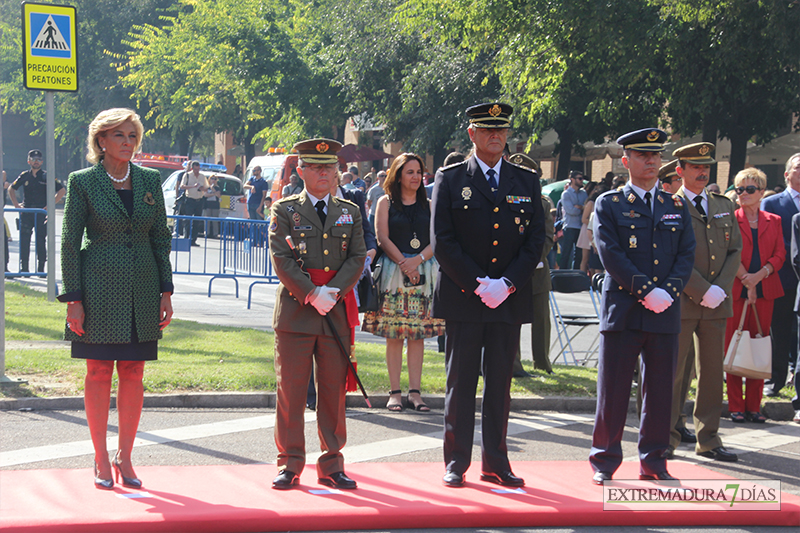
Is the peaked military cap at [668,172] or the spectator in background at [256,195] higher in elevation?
the spectator in background at [256,195]

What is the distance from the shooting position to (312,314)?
530cm

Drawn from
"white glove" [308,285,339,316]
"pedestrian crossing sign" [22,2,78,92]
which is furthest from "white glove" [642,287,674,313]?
"pedestrian crossing sign" [22,2,78,92]

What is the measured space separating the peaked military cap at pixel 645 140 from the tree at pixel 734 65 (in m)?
12.1

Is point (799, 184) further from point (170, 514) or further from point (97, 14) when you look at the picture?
point (97, 14)

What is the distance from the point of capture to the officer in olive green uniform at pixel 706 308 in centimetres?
632

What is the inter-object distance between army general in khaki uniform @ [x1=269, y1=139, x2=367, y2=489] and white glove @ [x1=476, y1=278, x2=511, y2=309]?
0.79m

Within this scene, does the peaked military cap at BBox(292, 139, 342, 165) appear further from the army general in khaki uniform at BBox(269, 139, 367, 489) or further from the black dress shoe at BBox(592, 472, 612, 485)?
the black dress shoe at BBox(592, 472, 612, 485)

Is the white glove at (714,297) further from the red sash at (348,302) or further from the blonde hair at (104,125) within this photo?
the blonde hair at (104,125)

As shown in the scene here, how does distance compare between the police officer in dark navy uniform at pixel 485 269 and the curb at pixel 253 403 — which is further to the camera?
the curb at pixel 253 403

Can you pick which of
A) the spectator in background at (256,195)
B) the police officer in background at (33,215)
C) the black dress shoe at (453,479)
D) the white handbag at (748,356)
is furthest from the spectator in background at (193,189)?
the black dress shoe at (453,479)

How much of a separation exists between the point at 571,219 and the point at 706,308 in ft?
39.0

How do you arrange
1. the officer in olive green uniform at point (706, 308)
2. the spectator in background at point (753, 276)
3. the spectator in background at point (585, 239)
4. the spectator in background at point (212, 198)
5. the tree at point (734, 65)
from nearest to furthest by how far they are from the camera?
the officer in olive green uniform at point (706, 308)
the spectator in background at point (753, 276)
the spectator in background at point (585, 239)
the tree at point (734, 65)
the spectator in background at point (212, 198)

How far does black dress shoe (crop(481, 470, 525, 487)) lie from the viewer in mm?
5398

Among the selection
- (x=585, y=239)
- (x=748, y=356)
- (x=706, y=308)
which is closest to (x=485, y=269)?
(x=706, y=308)
